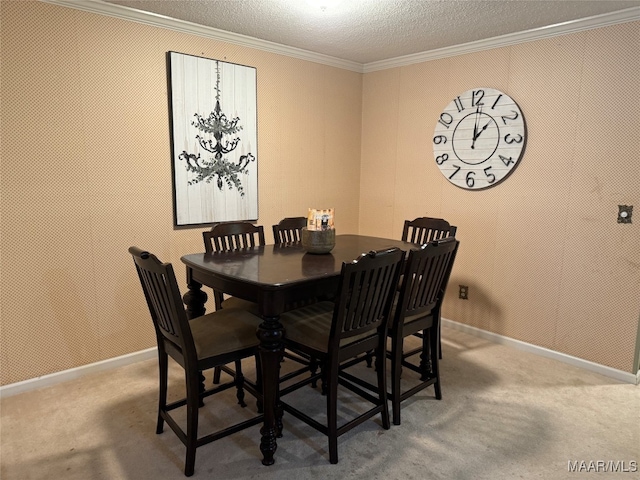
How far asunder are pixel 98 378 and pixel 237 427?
4.32ft

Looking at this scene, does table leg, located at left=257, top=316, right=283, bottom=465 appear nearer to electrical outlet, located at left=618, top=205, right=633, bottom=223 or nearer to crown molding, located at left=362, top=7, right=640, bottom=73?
electrical outlet, located at left=618, top=205, right=633, bottom=223

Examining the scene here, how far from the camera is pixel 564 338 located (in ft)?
10.0

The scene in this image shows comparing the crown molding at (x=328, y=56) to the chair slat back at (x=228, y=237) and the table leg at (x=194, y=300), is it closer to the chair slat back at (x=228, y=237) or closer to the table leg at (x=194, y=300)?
the chair slat back at (x=228, y=237)

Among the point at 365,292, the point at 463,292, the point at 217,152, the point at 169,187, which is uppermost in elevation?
the point at 217,152

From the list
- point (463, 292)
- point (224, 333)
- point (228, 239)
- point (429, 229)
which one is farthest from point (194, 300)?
Answer: point (463, 292)

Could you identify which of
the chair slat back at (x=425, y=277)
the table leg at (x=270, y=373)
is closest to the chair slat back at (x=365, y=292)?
the chair slat back at (x=425, y=277)

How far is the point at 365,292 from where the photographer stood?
1.93 meters

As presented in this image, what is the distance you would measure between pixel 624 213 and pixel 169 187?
10.0 ft

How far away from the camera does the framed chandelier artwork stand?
3.02 m

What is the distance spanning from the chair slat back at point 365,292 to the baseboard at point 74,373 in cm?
176

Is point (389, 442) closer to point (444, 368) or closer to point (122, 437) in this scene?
point (444, 368)

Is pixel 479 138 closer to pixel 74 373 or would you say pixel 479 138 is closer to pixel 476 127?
pixel 476 127

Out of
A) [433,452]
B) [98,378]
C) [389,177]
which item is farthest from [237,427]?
[389,177]

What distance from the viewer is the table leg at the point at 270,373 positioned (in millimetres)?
1849
